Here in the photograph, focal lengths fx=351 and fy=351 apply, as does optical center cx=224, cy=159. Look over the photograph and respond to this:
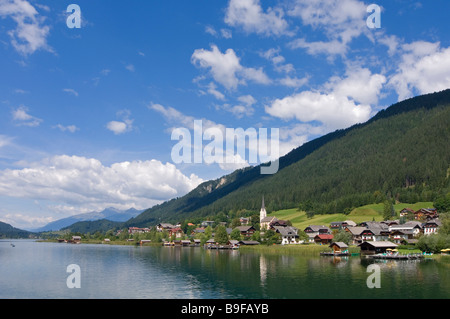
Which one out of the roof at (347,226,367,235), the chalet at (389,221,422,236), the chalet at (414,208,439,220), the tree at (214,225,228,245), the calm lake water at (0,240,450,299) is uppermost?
the chalet at (414,208,439,220)

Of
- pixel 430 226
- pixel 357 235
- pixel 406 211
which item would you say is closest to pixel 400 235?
pixel 430 226

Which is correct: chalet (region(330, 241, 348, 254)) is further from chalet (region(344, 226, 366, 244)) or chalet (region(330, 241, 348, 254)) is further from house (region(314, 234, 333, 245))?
chalet (region(344, 226, 366, 244))

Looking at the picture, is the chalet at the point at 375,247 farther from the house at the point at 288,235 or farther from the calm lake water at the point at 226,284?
the calm lake water at the point at 226,284

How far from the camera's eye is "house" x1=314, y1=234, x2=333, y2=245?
15312 centimetres

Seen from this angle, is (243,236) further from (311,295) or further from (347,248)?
(311,295)

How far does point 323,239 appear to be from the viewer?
154 meters

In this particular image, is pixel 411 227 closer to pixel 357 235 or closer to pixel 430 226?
pixel 430 226

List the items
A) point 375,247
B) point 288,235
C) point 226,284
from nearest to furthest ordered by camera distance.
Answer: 1. point 226,284
2. point 375,247
3. point 288,235

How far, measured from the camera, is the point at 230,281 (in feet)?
211

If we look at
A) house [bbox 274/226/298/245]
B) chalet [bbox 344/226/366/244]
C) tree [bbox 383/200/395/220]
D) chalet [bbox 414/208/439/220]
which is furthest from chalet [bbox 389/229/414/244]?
house [bbox 274/226/298/245]

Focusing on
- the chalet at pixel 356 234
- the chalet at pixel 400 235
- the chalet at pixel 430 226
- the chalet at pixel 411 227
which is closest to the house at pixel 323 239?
the chalet at pixel 356 234
